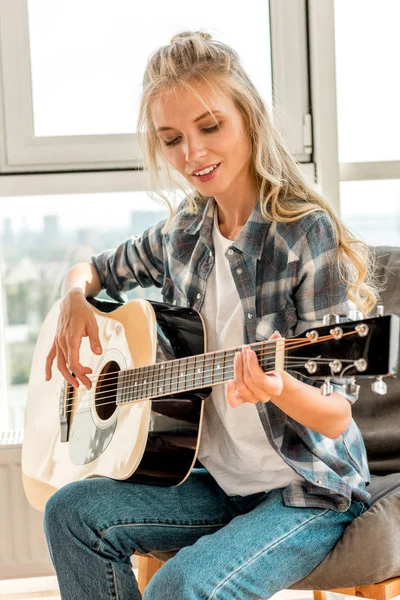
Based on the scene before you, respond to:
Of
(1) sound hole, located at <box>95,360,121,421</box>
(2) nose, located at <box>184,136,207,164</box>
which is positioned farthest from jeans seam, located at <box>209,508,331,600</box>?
(2) nose, located at <box>184,136,207,164</box>

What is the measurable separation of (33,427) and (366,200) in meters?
1.16

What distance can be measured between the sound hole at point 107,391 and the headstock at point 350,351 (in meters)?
0.48

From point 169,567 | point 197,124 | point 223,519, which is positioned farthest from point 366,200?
point 169,567

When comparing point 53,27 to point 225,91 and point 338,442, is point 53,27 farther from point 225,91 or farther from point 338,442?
point 338,442

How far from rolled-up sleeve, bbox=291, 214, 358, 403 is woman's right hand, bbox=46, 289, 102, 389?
455 mm

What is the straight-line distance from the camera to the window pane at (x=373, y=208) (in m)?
2.24

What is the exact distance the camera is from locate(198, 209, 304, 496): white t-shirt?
52.0 inches

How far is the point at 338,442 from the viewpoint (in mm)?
1314

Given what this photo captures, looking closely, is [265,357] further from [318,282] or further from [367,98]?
[367,98]

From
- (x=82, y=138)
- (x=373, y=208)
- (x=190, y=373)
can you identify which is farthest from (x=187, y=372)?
(x=373, y=208)

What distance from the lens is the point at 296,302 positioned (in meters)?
1.32

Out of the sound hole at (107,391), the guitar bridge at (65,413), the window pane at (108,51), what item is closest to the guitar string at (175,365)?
the sound hole at (107,391)

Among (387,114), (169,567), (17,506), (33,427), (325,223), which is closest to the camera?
(169,567)

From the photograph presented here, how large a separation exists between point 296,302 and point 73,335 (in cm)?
49
